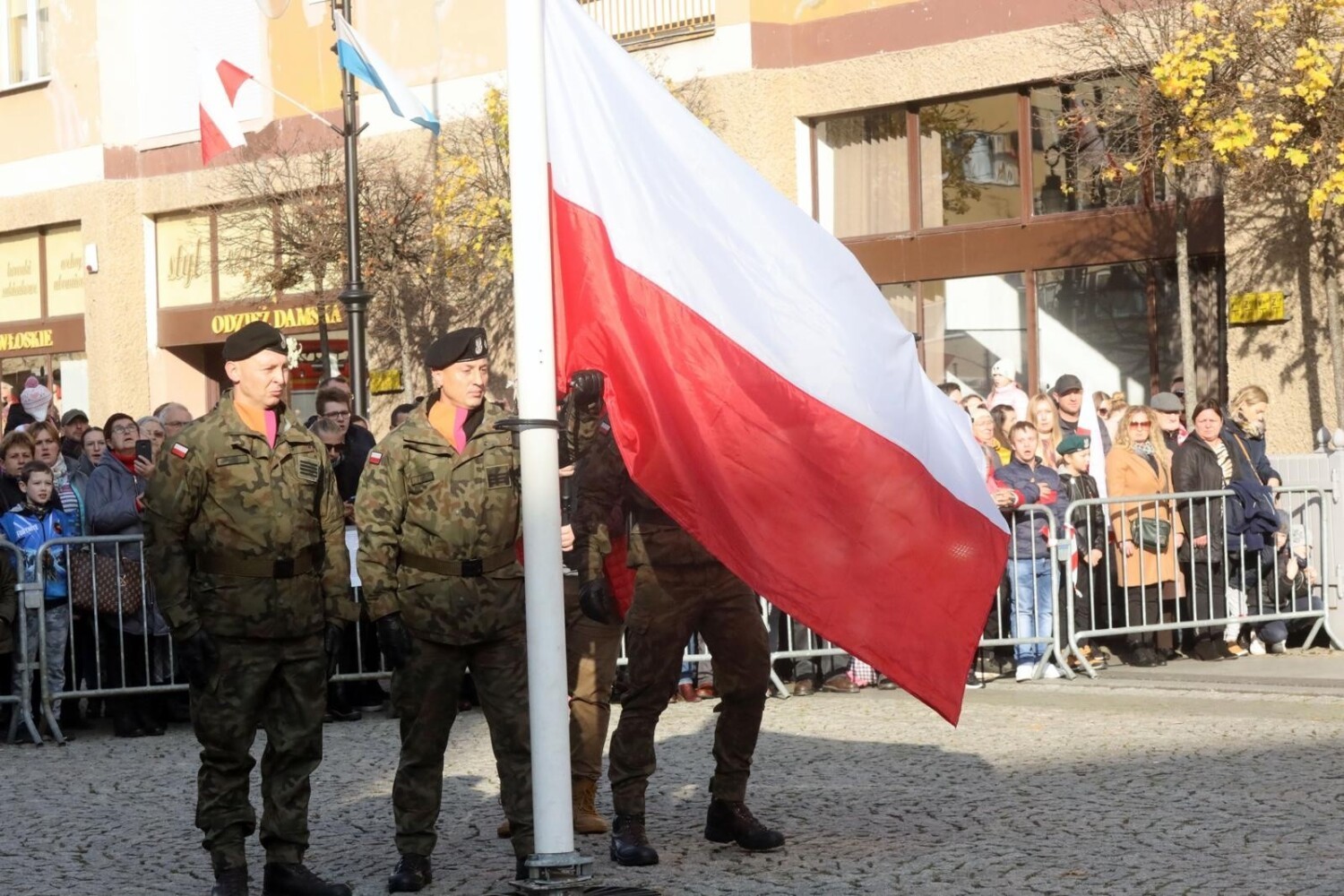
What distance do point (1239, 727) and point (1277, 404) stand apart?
764 cm

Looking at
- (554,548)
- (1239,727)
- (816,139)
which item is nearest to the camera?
(554,548)

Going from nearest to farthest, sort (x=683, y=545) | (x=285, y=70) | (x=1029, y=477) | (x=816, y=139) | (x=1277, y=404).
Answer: (x=683, y=545)
(x=1029, y=477)
(x=1277, y=404)
(x=816, y=139)
(x=285, y=70)

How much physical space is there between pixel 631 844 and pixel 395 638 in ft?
3.89

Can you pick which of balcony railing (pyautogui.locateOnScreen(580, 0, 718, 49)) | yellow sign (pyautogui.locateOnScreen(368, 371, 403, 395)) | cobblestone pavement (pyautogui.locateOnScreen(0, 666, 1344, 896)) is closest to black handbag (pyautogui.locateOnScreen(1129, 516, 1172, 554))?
cobblestone pavement (pyautogui.locateOnScreen(0, 666, 1344, 896))

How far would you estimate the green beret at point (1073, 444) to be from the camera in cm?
1349

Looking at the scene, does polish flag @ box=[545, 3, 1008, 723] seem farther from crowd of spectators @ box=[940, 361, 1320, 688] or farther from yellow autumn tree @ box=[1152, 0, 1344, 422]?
yellow autumn tree @ box=[1152, 0, 1344, 422]

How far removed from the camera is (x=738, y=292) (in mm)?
6730

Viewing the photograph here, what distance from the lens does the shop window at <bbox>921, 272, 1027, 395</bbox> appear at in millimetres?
19578

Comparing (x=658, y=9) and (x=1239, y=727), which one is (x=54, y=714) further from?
(x=658, y=9)

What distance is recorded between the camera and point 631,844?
7.46 m

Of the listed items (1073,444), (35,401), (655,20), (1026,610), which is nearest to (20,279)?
(35,401)

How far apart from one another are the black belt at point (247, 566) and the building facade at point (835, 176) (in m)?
11.4

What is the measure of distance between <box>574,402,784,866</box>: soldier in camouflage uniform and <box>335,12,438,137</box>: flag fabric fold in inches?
417

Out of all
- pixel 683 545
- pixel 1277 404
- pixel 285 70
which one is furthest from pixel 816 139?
pixel 683 545
